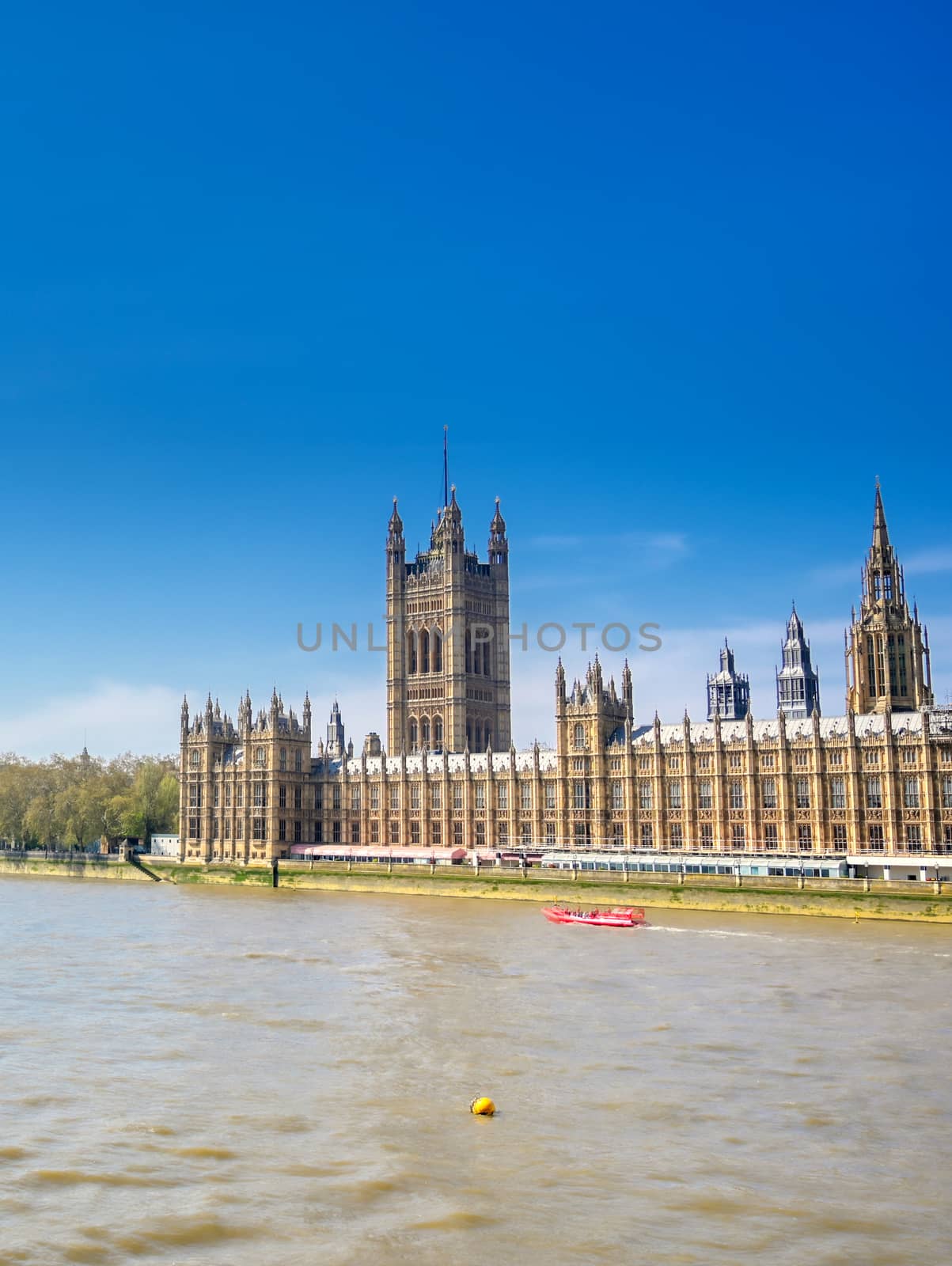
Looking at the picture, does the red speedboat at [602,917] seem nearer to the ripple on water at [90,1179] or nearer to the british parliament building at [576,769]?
the british parliament building at [576,769]

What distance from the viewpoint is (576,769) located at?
126 m

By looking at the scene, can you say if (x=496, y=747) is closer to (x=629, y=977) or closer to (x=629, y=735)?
(x=629, y=735)

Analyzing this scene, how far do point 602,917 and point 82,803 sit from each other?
92.6m

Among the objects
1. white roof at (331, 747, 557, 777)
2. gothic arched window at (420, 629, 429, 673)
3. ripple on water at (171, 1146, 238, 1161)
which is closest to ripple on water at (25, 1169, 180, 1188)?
ripple on water at (171, 1146, 238, 1161)

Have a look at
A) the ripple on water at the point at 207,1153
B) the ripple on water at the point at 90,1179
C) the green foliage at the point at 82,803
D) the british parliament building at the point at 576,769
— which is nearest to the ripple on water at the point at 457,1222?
the ripple on water at the point at 90,1179

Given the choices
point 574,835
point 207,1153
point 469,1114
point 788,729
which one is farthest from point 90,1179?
point 574,835

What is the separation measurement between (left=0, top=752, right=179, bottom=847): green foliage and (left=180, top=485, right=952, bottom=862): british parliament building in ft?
41.6

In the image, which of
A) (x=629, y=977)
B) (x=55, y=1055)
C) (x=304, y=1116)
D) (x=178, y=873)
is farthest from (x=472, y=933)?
(x=178, y=873)

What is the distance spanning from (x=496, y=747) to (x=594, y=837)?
5703cm

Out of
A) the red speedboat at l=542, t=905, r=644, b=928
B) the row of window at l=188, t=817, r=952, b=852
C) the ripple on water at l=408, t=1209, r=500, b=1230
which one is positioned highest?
the row of window at l=188, t=817, r=952, b=852

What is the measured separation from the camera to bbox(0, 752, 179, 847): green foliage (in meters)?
158

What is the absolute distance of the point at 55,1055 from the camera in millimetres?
40344

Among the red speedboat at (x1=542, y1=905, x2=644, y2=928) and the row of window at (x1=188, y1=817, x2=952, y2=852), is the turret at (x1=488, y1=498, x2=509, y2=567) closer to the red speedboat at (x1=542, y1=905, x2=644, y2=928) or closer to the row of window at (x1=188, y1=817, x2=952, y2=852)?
the row of window at (x1=188, y1=817, x2=952, y2=852)

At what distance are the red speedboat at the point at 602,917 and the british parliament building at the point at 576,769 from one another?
84.0ft
